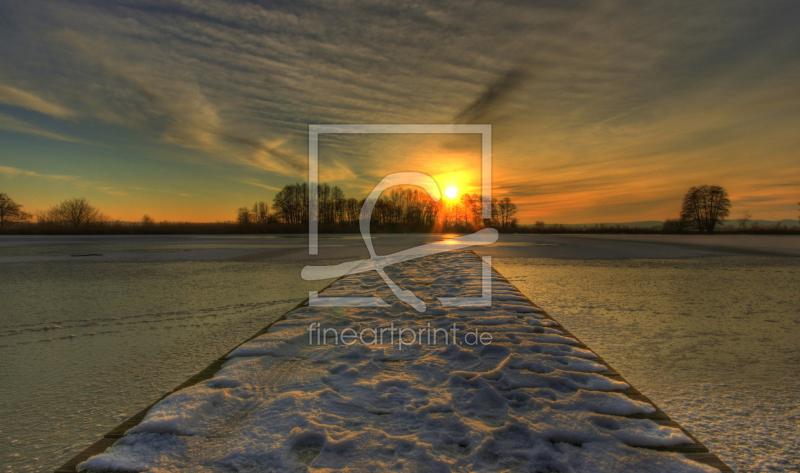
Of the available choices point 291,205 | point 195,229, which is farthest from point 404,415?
point 291,205

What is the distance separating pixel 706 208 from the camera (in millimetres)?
46375

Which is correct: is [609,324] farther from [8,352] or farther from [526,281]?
[8,352]

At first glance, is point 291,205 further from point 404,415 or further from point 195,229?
point 404,415

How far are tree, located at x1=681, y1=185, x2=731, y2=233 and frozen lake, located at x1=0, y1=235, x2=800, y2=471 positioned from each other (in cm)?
5068

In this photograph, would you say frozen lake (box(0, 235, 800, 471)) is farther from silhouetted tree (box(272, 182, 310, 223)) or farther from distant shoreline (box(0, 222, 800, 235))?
silhouetted tree (box(272, 182, 310, 223))

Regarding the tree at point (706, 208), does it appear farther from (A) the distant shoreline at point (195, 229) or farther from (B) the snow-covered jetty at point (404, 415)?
(B) the snow-covered jetty at point (404, 415)

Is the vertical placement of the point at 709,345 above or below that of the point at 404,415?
below

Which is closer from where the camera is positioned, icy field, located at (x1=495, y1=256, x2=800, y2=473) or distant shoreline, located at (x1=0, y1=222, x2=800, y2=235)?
icy field, located at (x1=495, y1=256, x2=800, y2=473)

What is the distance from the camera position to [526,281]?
22.9 ft

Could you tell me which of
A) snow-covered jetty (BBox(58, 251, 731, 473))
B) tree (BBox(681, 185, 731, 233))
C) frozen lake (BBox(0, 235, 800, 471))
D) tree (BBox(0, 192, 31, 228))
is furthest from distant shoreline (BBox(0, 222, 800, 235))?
snow-covered jetty (BBox(58, 251, 731, 473))

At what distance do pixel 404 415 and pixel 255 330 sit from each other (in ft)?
7.88

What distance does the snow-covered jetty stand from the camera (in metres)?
1.47

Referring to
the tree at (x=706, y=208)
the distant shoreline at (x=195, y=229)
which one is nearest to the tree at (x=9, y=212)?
the distant shoreline at (x=195, y=229)

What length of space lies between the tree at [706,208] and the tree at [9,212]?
9491 cm
